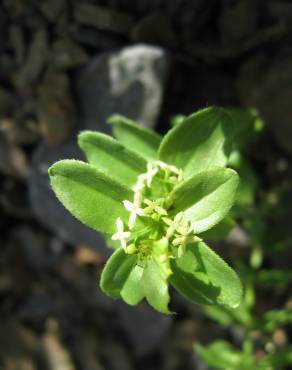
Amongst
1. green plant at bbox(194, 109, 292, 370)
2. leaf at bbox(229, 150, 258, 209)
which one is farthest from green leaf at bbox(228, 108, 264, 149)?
leaf at bbox(229, 150, 258, 209)

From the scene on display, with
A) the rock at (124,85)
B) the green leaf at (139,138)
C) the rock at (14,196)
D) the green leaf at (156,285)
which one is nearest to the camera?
the green leaf at (156,285)

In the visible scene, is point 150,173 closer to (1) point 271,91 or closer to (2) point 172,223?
(2) point 172,223

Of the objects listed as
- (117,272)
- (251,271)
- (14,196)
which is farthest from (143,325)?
(117,272)

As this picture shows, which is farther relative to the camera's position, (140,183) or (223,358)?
(223,358)

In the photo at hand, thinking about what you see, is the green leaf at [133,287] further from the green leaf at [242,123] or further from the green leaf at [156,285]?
the green leaf at [242,123]

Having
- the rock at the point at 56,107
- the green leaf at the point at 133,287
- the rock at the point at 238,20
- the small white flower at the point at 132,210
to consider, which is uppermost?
the rock at the point at 56,107

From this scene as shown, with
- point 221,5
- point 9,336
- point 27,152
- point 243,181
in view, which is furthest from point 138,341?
point 221,5

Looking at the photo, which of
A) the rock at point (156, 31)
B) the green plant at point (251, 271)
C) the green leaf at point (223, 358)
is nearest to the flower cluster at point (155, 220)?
the green plant at point (251, 271)
